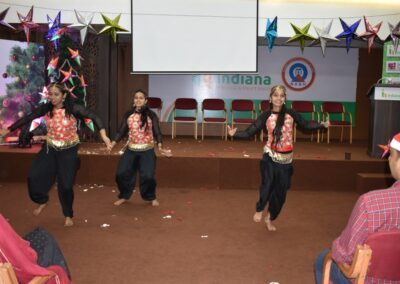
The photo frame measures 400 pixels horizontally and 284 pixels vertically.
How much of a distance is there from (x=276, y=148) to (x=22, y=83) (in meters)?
4.96

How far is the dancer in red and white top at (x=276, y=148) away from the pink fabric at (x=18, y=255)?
2.89m

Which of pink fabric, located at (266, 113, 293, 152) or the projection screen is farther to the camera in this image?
the projection screen

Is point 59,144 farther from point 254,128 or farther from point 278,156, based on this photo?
point 278,156

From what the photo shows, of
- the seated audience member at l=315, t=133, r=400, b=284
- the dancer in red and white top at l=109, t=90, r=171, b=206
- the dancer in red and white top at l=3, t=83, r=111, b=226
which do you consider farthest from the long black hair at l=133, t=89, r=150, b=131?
the seated audience member at l=315, t=133, r=400, b=284

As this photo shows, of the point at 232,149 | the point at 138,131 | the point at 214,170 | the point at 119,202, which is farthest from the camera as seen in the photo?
the point at 232,149

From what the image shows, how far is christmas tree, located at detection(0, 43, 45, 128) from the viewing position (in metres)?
7.52

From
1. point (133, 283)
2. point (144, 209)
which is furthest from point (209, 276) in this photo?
point (144, 209)

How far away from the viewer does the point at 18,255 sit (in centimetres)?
177

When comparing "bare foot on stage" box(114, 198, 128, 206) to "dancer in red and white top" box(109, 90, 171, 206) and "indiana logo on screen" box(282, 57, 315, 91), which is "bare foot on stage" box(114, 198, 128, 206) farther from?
"indiana logo on screen" box(282, 57, 315, 91)

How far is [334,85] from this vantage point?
1038 centimetres

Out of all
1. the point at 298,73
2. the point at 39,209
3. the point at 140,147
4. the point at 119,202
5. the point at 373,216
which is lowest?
the point at 119,202

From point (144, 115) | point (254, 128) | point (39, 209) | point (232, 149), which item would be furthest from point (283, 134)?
point (232, 149)

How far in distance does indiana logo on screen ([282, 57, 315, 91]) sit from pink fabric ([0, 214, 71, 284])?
9.15 m

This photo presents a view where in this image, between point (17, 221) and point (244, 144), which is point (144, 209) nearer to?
point (17, 221)
